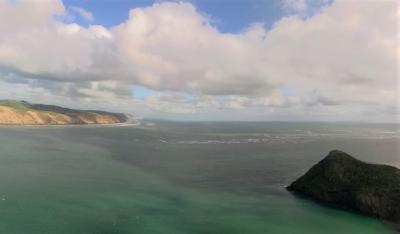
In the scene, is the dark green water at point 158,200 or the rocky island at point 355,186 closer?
the dark green water at point 158,200

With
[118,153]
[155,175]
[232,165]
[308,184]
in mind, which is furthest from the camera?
[118,153]

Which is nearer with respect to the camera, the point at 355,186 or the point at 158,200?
the point at 158,200

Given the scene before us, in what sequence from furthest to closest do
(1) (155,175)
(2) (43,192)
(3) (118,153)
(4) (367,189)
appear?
(3) (118,153) → (1) (155,175) → (2) (43,192) → (4) (367,189)

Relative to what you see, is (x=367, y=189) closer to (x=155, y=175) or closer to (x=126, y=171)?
(x=155, y=175)

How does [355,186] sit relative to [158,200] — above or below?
above

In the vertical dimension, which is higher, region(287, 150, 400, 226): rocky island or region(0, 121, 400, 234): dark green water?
region(287, 150, 400, 226): rocky island

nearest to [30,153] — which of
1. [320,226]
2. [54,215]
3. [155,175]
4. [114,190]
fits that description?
[155,175]

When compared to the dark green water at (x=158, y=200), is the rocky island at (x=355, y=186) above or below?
above

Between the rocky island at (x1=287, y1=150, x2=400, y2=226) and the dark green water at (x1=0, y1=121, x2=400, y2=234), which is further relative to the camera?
the rocky island at (x1=287, y1=150, x2=400, y2=226)
